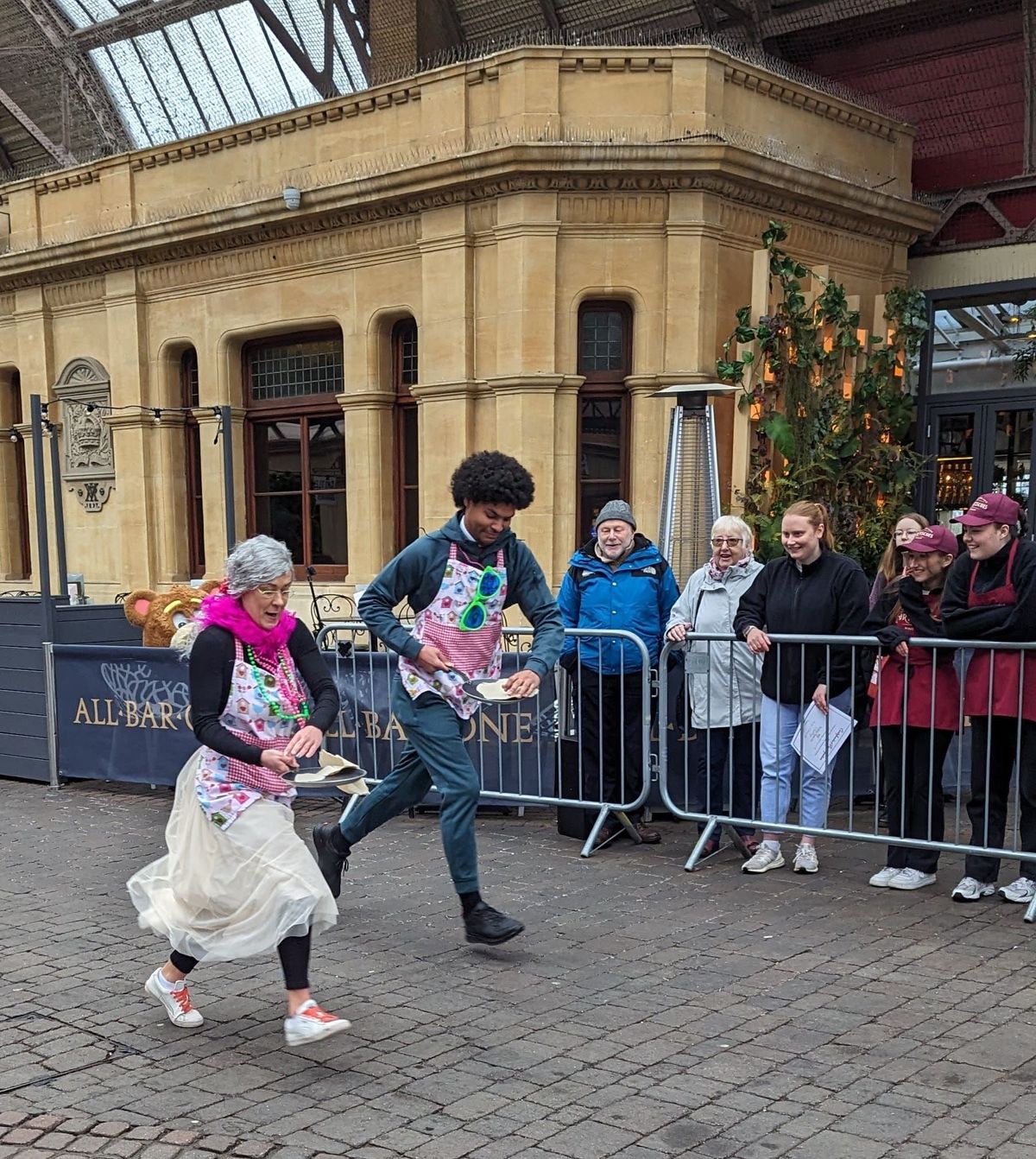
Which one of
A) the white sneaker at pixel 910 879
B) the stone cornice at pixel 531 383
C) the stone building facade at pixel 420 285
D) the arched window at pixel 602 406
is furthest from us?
the arched window at pixel 602 406

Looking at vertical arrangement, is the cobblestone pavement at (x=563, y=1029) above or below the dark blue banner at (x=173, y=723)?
below

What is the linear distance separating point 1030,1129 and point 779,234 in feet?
31.6

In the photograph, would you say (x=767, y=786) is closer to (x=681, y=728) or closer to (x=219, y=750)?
(x=681, y=728)

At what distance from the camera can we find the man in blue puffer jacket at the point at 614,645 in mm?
6484

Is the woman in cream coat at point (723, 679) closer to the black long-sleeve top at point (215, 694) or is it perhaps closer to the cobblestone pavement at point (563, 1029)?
the cobblestone pavement at point (563, 1029)

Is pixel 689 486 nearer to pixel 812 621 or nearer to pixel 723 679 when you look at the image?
pixel 723 679

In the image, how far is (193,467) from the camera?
51.2 feet

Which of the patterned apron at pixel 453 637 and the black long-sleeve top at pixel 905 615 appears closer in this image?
the patterned apron at pixel 453 637

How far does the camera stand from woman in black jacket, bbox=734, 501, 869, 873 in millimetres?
5895

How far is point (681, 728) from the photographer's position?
22.7 ft

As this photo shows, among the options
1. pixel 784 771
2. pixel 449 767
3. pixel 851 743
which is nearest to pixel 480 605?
pixel 449 767

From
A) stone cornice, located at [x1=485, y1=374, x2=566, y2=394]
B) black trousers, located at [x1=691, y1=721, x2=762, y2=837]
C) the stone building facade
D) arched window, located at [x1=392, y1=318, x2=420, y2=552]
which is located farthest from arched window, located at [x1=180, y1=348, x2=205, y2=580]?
black trousers, located at [x1=691, y1=721, x2=762, y2=837]

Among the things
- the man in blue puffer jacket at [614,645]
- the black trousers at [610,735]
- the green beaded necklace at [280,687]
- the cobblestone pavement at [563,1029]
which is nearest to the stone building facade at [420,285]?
the man in blue puffer jacket at [614,645]

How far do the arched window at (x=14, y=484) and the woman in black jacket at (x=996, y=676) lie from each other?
15478mm
